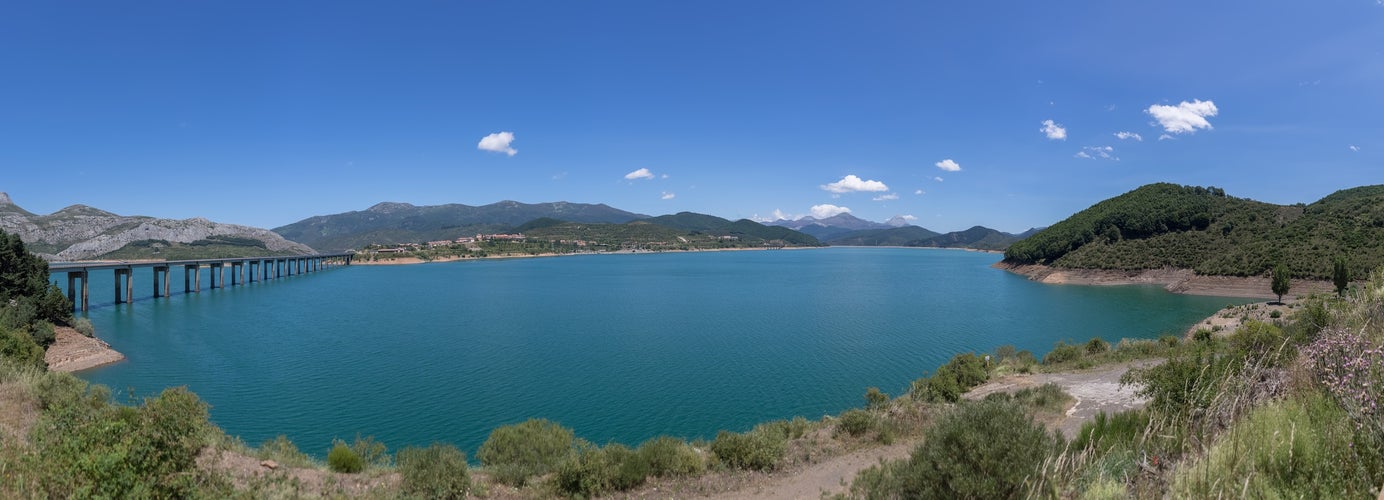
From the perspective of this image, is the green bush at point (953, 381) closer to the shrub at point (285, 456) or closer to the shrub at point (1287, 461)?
the shrub at point (1287, 461)

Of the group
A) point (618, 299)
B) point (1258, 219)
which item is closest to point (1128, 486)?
point (618, 299)

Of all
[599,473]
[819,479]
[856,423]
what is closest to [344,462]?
[599,473]

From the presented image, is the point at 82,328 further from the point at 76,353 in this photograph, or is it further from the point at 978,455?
the point at 978,455

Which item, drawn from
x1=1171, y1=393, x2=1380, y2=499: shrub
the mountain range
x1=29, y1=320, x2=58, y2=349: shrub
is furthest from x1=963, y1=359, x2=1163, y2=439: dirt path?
the mountain range

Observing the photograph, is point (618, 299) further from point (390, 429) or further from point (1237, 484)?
point (1237, 484)

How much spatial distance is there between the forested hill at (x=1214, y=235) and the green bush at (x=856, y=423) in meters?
59.5

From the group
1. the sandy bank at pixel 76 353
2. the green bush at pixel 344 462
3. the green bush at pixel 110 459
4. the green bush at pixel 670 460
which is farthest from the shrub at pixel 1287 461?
the sandy bank at pixel 76 353

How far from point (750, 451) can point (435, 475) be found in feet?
21.2

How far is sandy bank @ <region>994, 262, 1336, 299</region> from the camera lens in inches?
2199

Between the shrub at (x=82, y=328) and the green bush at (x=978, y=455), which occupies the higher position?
the green bush at (x=978, y=455)

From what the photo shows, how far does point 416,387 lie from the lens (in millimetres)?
26203

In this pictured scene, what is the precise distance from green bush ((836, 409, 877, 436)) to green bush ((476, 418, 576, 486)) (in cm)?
704

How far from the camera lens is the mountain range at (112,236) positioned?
138625 millimetres

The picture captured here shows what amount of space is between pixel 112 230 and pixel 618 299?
612 feet
